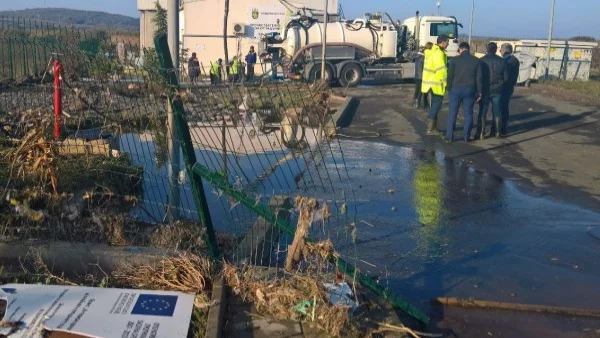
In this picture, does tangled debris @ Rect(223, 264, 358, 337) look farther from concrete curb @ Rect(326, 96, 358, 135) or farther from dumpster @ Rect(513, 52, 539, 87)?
dumpster @ Rect(513, 52, 539, 87)

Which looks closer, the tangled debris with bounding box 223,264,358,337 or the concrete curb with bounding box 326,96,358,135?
the tangled debris with bounding box 223,264,358,337

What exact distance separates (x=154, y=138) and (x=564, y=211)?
489cm

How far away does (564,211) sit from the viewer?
840 centimetres

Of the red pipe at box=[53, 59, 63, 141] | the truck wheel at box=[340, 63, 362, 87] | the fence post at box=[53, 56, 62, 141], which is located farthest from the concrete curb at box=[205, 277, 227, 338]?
the truck wheel at box=[340, 63, 362, 87]

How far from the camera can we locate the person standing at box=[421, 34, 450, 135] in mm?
13781

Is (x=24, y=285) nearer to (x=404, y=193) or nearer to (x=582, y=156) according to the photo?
(x=404, y=193)

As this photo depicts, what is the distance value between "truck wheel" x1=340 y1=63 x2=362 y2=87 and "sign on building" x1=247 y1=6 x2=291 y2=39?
9.46 metres

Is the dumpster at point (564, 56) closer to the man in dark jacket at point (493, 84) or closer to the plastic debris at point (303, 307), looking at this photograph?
the man in dark jacket at point (493, 84)

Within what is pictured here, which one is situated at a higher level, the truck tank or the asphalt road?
the truck tank

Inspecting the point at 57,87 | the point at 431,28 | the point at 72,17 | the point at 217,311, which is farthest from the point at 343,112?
the point at 431,28

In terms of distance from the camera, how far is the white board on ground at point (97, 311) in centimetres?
427

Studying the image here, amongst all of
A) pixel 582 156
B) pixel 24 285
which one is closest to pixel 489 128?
pixel 582 156

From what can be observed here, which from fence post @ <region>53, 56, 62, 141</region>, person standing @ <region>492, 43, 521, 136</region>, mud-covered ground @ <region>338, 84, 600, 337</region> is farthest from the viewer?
person standing @ <region>492, 43, 521, 136</region>

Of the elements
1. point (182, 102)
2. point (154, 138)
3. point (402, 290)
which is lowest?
point (402, 290)
